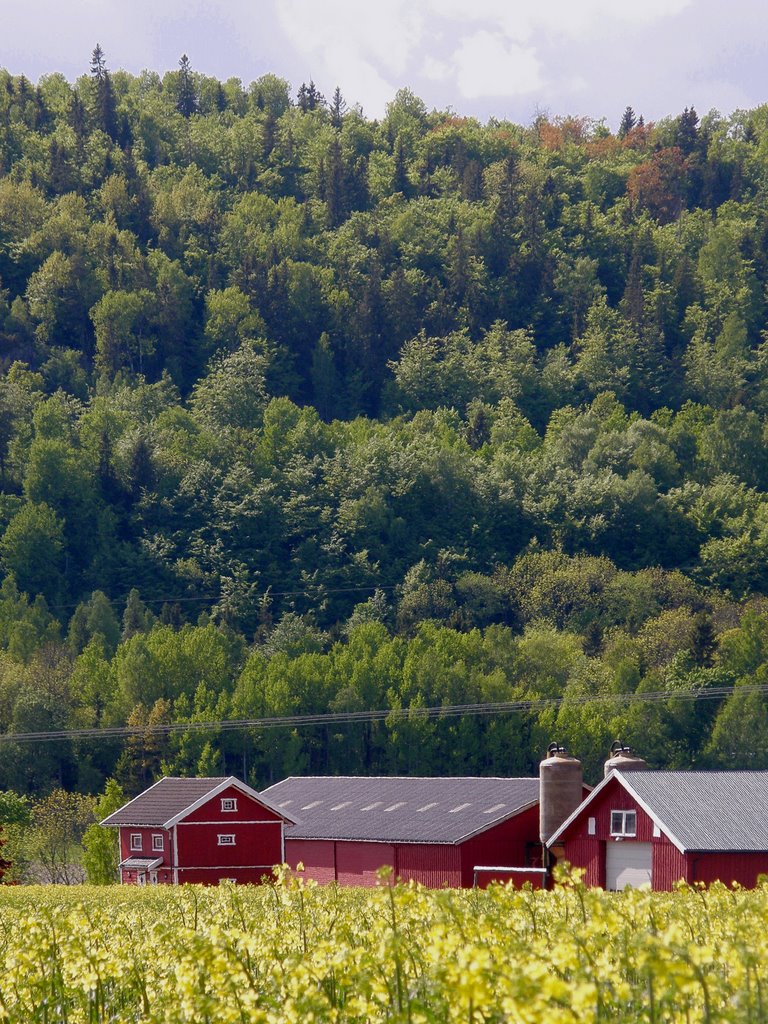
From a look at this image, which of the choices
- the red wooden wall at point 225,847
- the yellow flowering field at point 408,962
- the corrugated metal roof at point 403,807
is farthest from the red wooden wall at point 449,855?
the yellow flowering field at point 408,962

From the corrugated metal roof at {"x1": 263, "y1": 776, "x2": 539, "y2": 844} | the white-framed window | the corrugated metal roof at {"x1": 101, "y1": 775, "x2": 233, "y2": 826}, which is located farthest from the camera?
the corrugated metal roof at {"x1": 101, "y1": 775, "x2": 233, "y2": 826}

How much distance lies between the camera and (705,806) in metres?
46.4

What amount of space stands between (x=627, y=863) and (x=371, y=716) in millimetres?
61656

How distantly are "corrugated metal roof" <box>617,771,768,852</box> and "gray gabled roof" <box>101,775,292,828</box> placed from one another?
55.0ft

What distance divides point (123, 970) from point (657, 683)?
3954 inches

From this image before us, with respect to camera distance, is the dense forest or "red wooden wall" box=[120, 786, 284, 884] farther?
the dense forest

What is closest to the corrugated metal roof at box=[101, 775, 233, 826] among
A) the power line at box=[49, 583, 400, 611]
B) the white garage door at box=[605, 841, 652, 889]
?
the white garage door at box=[605, 841, 652, 889]

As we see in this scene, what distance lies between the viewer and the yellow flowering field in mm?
9312

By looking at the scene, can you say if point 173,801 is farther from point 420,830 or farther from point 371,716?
point 371,716

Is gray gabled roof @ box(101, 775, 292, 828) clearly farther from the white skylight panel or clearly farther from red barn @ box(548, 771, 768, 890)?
red barn @ box(548, 771, 768, 890)

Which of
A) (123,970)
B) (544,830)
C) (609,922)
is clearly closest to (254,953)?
(123,970)

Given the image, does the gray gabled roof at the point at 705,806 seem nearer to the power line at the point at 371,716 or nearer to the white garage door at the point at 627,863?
the white garage door at the point at 627,863

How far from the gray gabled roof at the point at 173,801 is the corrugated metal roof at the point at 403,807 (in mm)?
→ 1746

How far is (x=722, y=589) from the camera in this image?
487 ft
